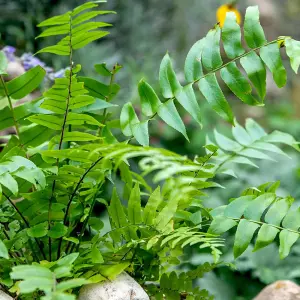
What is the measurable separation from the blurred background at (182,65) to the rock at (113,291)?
1.27 m

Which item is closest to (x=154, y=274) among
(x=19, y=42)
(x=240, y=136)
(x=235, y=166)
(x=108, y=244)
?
(x=108, y=244)

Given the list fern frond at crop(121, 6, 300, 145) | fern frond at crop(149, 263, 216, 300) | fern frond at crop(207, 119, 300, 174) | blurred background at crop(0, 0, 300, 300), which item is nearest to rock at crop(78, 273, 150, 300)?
fern frond at crop(149, 263, 216, 300)

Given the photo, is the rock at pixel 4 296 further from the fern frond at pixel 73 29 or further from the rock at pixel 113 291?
the fern frond at pixel 73 29

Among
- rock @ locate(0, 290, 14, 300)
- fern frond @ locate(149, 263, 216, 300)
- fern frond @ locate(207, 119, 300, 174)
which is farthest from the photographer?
fern frond @ locate(207, 119, 300, 174)

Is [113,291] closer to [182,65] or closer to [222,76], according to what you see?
[222,76]

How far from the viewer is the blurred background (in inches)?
89.9

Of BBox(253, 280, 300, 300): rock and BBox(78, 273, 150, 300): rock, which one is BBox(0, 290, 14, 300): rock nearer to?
BBox(78, 273, 150, 300): rock

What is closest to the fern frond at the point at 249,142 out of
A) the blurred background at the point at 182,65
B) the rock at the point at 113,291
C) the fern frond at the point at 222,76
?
the fern frond at the point at 222,76

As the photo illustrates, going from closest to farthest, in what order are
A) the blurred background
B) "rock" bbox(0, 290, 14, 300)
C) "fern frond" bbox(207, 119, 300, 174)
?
"rock" bbox(0, 290, 14, 300) < "fern frond" bbox(207, 119, 300, 174) < the blurred background

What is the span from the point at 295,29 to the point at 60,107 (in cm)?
452

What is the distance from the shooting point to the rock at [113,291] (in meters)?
0.93

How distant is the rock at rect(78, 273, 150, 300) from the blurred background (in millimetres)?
1273

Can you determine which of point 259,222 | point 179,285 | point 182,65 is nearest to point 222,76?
point 259,222

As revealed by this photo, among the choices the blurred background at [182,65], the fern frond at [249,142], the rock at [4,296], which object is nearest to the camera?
the rock at [4,296]
